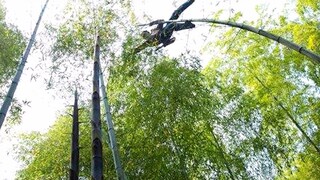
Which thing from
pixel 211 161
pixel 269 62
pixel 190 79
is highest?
pixel 269 62

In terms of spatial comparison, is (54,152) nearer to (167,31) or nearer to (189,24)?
(167,31)

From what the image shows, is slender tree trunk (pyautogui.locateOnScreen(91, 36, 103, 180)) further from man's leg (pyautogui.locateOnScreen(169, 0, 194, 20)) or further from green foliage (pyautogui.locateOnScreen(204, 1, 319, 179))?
green foliage (pyautogui.locateOnScreen(204, 1, 319, 179))

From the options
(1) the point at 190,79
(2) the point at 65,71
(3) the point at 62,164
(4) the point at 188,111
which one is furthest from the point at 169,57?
(3) the point at 62,164

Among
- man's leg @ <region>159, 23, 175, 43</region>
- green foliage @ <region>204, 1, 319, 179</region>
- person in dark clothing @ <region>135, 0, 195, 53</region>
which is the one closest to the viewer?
person in dark clothing @ <region>135, 0, 195, 53</region>

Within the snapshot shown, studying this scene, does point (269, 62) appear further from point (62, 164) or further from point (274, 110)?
point (62, 164)

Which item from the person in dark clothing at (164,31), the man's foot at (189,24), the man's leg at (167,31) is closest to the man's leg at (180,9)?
the person in dark clothing at (164,31)

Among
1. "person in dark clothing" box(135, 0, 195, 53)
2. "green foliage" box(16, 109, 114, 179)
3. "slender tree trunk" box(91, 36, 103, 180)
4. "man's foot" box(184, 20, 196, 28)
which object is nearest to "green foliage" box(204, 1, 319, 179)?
"person in dark clothing" box(135, 0, 195, 53)

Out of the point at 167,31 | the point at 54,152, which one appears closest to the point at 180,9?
the point at 167,31

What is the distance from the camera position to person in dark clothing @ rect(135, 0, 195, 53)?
454 cm

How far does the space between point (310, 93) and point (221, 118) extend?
223 centimetres

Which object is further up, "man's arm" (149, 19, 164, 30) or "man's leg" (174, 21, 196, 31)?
"man's arm" (149, 19, 164, 30)

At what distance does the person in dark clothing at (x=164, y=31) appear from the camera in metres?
4.54

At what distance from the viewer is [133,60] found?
515cm

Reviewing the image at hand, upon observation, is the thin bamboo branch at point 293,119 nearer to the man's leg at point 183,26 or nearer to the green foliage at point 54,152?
the man's leg at point 183,26
